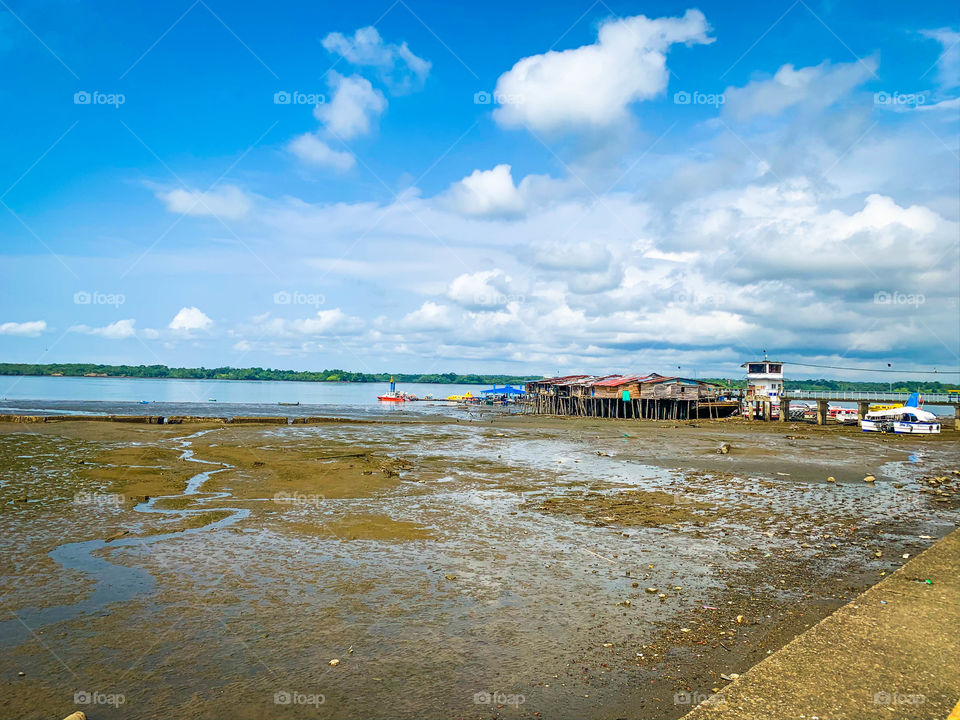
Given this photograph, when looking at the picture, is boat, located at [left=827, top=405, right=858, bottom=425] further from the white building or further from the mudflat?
the mudflat

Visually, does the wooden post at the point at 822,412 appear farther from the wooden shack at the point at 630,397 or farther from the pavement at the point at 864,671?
the pavement at the point at 864,671

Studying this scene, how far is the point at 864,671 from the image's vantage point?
18.2 feet

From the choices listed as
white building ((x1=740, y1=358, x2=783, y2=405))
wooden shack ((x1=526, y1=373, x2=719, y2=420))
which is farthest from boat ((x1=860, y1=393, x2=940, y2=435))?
wooden shack ((x1=526, y1=373, x2=719, y2=420))

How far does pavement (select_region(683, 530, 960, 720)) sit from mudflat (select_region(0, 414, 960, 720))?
0.80 metres

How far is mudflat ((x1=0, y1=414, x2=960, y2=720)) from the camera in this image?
6066 millimetres

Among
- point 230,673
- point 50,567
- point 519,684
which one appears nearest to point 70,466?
point 50,567

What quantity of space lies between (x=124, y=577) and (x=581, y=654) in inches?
292

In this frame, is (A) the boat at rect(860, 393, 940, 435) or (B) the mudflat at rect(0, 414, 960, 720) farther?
(A) the boat at rect(860, 393, 940, 435)

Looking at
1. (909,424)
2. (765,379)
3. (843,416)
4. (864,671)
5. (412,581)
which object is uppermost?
(765,379)

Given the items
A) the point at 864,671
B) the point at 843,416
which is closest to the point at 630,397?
the point at 843,416

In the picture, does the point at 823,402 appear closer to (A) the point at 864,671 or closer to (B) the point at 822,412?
(B) the point at 822,412

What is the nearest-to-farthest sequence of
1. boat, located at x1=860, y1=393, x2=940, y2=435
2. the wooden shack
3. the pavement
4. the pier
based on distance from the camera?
the pavement < boat, located at x1=860, y1=393, x2=940, y2=435 < the pier < the wooden shack

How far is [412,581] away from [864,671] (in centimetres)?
626

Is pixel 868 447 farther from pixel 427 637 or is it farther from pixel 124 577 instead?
pixel 124 577
